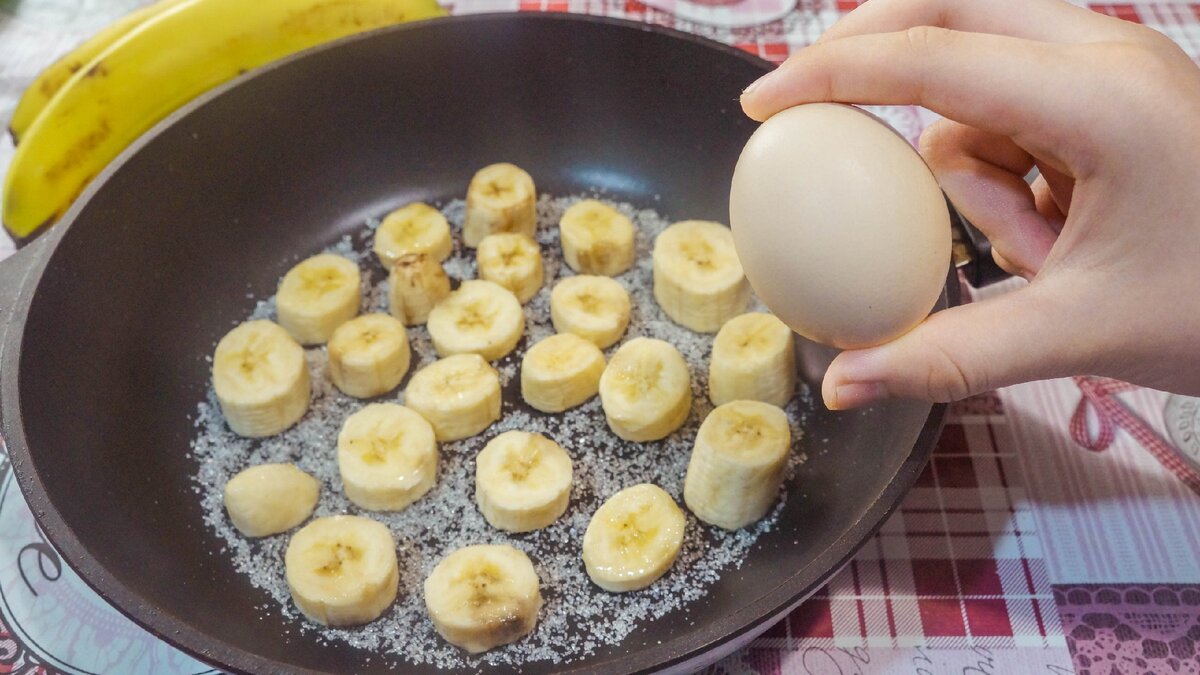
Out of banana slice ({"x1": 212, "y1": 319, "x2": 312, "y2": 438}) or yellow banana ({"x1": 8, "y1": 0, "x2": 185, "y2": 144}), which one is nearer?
banana slice ({"x1": 212, "y1": 319, "x2": 312, "y2": 438})

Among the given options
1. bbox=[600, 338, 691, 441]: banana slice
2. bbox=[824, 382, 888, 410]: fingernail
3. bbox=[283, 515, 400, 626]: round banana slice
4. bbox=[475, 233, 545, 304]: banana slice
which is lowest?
bbox=[283, 515, 400, 626]: round banana slice

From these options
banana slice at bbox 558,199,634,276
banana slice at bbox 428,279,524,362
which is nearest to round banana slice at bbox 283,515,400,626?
banana slice at bbox 428,279,524,362

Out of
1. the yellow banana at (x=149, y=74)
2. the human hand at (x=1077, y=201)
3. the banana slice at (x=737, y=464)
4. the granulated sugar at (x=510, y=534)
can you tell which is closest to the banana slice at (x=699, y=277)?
the granulated sugar at (x=510, y=534)

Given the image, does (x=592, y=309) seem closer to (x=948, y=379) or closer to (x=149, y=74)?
(x=948, y=379)

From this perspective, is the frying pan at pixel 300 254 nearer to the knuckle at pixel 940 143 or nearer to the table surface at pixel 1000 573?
the table surface at pixel 1000 573

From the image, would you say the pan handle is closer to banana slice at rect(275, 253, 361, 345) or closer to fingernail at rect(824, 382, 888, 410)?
fingernail at rect(824, 382, 888, 410)

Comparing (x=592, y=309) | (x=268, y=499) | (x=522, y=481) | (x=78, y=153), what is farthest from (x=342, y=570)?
(x=78, y=153)

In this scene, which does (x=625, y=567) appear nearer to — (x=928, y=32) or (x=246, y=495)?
(x=246, y=495)
